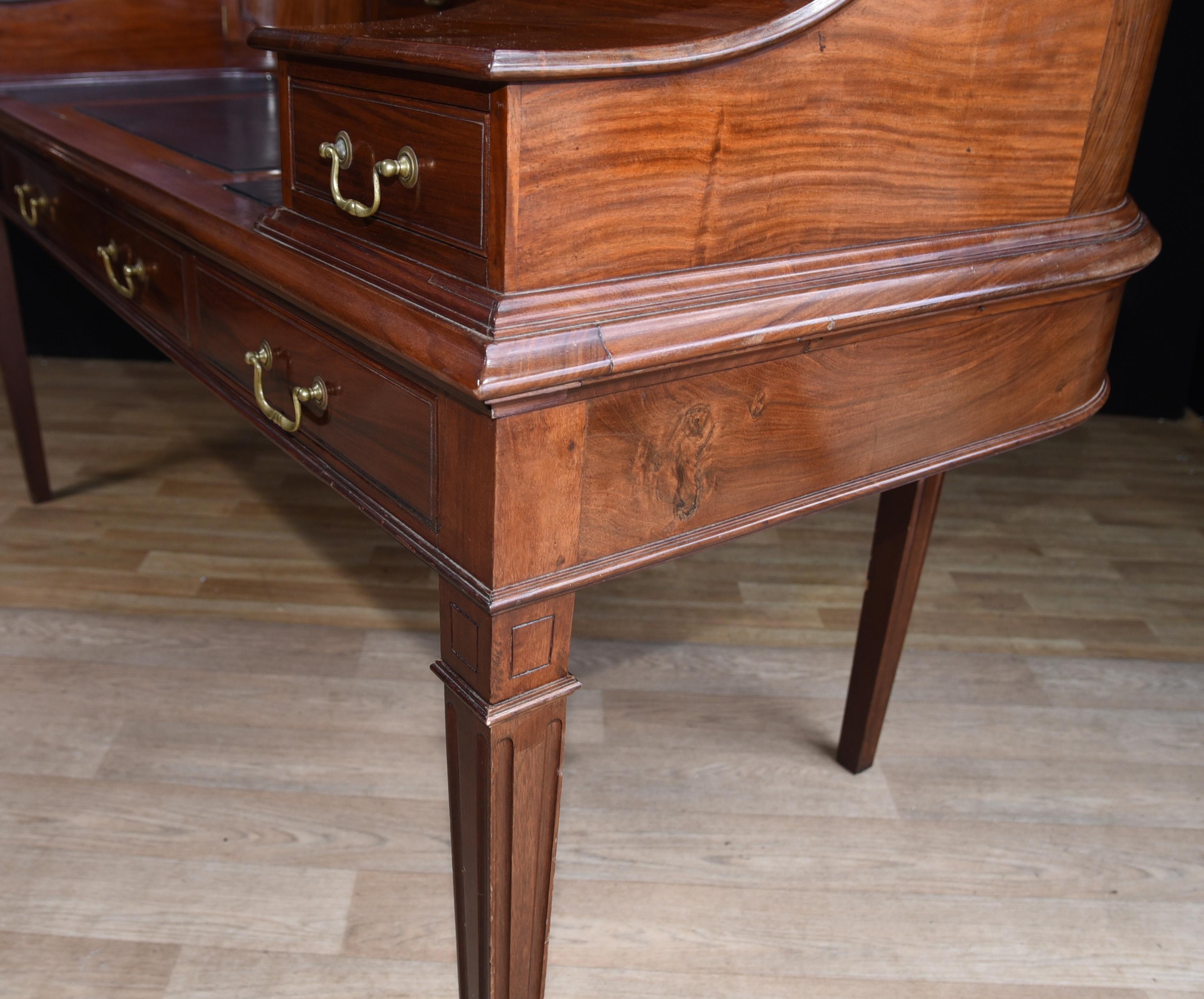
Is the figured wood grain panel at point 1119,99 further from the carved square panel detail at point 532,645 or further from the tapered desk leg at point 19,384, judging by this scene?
the tapered desk leg at point 19,384

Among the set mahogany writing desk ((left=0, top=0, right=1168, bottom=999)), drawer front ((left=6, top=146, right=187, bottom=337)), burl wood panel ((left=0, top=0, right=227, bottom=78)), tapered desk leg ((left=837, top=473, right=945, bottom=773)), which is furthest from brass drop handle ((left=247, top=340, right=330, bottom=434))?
burl wood panel ((left=0, top=0, right=227, bottom=78))

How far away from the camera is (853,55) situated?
78 cm

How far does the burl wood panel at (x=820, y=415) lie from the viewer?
793 mm

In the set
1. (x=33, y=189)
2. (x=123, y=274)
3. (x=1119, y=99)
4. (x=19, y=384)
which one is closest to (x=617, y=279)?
(x=1119, y=99)

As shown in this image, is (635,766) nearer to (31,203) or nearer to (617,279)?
(617,279)

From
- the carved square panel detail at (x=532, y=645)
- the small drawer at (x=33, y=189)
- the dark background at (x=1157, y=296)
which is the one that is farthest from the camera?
the dark background at (x=1157, y=296)

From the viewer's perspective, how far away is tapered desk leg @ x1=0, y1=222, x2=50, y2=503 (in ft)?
7.20

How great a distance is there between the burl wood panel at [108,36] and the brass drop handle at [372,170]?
55.4 inches

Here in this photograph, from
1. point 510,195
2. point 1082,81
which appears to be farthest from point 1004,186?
point 510,195

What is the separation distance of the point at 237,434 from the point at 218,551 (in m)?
0.64

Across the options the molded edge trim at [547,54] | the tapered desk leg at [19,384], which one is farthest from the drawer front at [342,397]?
the tapered desk leg at [19,384]

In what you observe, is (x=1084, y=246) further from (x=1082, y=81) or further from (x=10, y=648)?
(x=10, y=648)

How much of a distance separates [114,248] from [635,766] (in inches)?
41.7

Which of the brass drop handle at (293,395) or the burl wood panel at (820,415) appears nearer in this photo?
the burl wood panel at (820,415)
